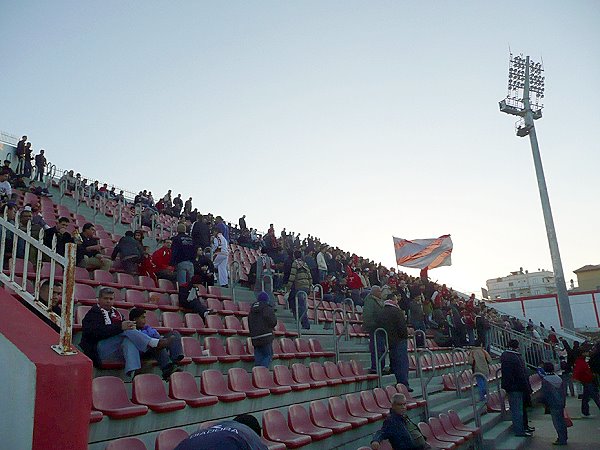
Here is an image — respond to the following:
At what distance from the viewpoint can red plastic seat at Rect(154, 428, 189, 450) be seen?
3.48 meters

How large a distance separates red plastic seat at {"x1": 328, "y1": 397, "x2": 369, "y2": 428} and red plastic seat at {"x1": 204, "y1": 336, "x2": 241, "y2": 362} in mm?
1347

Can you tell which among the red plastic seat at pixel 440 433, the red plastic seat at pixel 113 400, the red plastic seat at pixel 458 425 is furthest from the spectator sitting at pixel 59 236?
the red plastic seat at pixel 458 425

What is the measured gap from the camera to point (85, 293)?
22.2 feet

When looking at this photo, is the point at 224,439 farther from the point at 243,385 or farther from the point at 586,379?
the point at 586,379

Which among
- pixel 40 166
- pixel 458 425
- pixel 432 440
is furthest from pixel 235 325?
pixel 40 166

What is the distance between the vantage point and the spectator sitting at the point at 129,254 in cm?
893

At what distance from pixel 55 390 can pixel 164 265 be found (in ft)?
21.2

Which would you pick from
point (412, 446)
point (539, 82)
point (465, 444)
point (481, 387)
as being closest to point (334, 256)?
point (481, 387)

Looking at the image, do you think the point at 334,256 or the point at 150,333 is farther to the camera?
the point at 334,256

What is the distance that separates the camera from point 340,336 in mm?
10398

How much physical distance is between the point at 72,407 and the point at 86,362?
0.93 feet

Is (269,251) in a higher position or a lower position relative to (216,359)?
higher

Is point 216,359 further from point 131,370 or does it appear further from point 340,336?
point 340,336

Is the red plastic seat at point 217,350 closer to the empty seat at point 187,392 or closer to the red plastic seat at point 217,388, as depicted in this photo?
the red plastic seat at point 217,388
